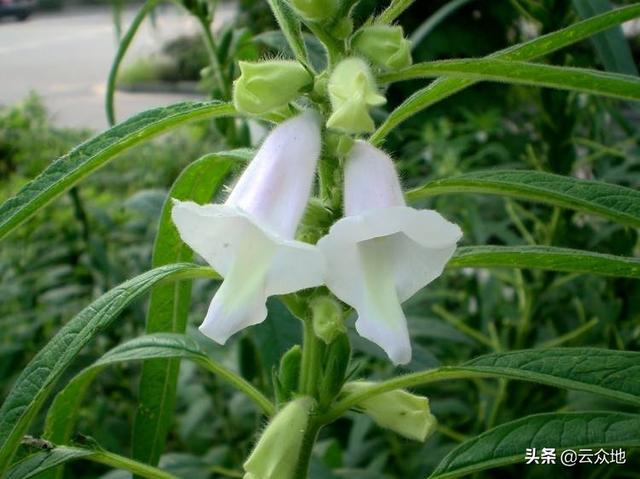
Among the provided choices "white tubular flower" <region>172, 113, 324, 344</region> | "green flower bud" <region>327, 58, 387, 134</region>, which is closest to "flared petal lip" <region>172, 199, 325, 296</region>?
"white tubular flower" <region>172, 113, 324, 344</region>

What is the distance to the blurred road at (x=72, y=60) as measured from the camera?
9.30 metres

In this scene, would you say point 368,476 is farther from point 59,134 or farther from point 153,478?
point 59,134

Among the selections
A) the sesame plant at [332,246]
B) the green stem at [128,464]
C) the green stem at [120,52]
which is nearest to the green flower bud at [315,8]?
the sesame plant at [332,246]

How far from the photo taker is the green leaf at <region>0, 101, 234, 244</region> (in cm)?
74

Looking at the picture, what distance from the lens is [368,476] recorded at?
155 cm

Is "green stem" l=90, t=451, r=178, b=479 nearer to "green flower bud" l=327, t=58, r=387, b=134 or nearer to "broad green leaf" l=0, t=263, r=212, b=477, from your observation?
"broad green leaf" l=0, t=263, r=212, b=477

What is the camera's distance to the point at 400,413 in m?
0.87

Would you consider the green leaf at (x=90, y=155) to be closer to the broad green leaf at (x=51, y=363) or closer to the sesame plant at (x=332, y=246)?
the sesame plant at (x=332, y=246)

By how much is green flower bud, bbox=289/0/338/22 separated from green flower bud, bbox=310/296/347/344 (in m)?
0.26

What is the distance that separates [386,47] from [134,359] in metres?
0.43

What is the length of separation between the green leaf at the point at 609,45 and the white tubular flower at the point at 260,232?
20.2 inches

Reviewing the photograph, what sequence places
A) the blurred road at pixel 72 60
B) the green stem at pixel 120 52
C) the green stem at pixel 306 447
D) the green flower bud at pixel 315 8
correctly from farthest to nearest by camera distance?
the blurred road at pixel 72 60, the green stem at pixel 120 52, the green stem at pixel 306 447, the green flower bud at pixel 315 8

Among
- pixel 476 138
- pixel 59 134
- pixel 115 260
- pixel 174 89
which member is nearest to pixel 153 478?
pixel 115 260

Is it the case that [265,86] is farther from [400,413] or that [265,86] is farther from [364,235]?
[400,413]
